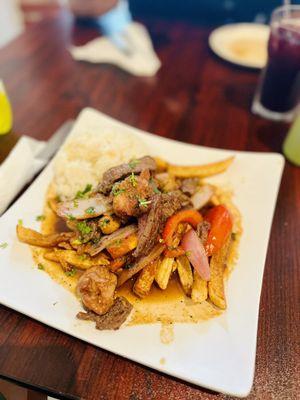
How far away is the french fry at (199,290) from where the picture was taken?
1761mm

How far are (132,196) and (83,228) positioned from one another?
37cm

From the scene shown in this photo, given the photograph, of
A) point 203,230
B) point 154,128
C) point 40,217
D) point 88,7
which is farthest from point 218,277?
point 88,7

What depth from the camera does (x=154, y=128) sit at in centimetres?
312

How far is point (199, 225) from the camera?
2.01 m

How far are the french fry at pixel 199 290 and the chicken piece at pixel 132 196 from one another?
0.50 metres

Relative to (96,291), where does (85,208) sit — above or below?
above

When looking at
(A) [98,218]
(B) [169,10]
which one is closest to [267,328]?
(A) [98,218]

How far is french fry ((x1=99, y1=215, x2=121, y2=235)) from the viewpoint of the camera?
73.5 inches

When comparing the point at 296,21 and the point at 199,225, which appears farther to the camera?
the point at 296,21

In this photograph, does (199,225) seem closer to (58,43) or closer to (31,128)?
(31,128)

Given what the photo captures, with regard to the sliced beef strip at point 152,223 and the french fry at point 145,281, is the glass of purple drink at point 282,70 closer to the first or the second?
the sliced beef strip at point 152,223

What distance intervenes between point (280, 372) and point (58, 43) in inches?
173

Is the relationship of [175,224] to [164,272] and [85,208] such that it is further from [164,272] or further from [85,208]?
[85,208]

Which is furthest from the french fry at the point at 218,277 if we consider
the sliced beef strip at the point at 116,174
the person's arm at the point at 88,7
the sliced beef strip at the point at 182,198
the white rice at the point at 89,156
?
the person's arm at the point at 88,7
